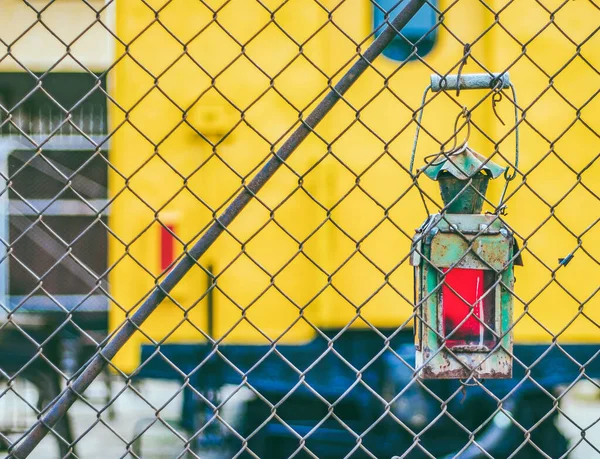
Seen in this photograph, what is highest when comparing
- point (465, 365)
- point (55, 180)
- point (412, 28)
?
point (412, 28)

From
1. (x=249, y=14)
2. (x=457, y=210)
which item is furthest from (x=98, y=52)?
(x=457, y=210)

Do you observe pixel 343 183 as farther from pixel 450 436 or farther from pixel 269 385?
pixel 450 436

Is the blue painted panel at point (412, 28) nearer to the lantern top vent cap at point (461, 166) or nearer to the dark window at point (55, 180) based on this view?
the lantern top vent cap at point (461, 166)

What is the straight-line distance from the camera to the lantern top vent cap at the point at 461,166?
1418 millimetres

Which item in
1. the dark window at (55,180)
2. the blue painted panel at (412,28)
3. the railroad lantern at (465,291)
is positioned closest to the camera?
the railroad lantern at (465,291)

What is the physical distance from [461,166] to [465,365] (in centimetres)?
40

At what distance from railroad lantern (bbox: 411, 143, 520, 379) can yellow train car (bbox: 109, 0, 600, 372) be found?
4.48 ft

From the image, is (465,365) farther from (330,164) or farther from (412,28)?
(412,28)

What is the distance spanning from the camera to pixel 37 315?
5.12 m

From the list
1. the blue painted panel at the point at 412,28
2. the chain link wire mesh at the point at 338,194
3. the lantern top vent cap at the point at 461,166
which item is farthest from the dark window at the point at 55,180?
A: the lantern top vent cap at the point at 461,166

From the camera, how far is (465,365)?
1402 mm

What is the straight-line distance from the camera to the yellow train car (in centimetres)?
280

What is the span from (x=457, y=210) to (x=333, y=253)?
139 centimetres

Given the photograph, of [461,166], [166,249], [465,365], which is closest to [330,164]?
[166,249]
